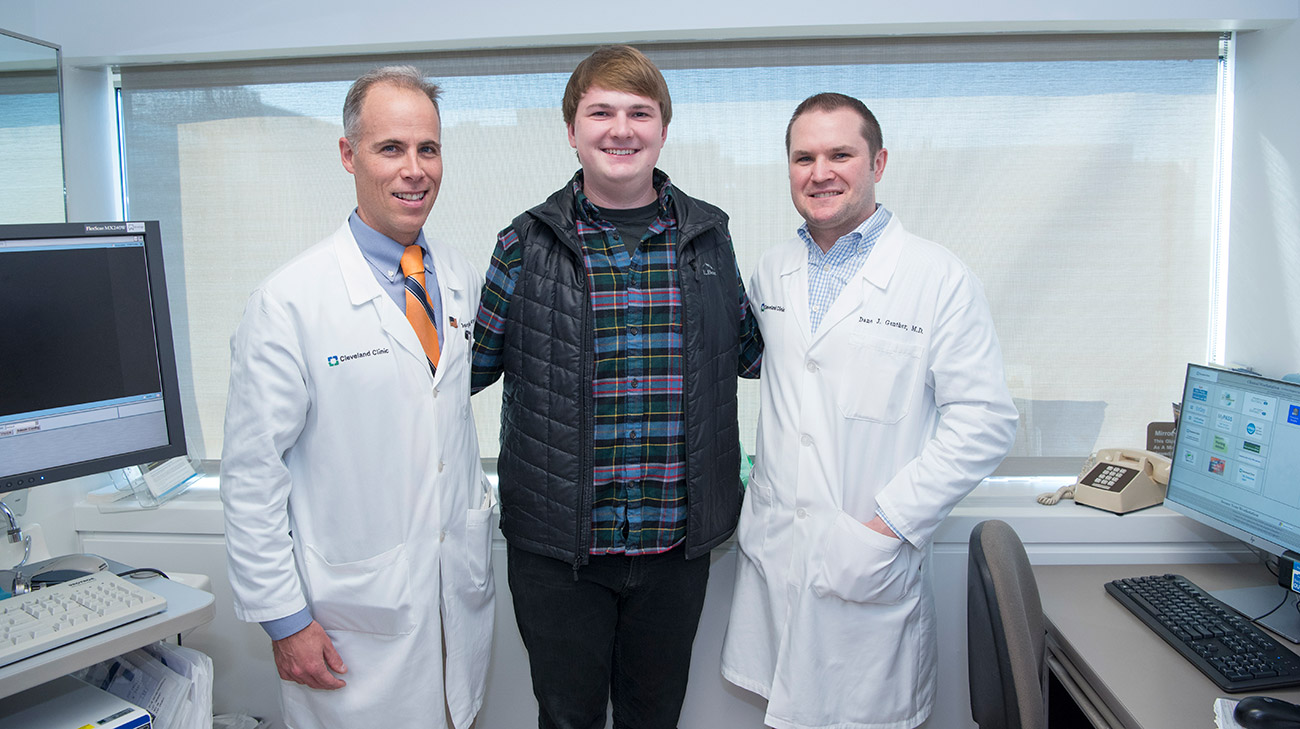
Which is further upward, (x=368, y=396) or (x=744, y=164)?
(x=744, y=164)

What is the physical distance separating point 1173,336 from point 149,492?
9.93 ft

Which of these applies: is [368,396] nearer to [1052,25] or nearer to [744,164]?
[744,164]

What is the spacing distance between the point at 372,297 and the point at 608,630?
2.79ft

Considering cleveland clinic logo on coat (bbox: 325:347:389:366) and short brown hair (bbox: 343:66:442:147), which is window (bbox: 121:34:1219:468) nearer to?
short brown hair (bbox: 343:66:442:147)

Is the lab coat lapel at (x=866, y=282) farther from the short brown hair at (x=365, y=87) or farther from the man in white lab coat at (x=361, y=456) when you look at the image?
the short brown hair at (x=365, y=87)

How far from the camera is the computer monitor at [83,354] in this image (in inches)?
57.4

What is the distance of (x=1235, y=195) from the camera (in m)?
2.21

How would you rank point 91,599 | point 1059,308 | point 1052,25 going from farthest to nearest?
1. point 1059,308
2. point 1052,25
3. point 91,599

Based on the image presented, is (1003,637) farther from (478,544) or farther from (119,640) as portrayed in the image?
(119,640)

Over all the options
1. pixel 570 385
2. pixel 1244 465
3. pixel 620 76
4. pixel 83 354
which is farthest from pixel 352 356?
pixel 1244 465

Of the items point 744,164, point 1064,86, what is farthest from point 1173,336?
point 744,164

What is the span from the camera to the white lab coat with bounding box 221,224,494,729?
138 centimetres

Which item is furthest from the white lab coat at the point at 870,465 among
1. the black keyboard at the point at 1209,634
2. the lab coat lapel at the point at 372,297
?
the lab coat lapel at the point at 372,297

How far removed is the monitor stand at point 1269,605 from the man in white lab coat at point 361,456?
1.61m
